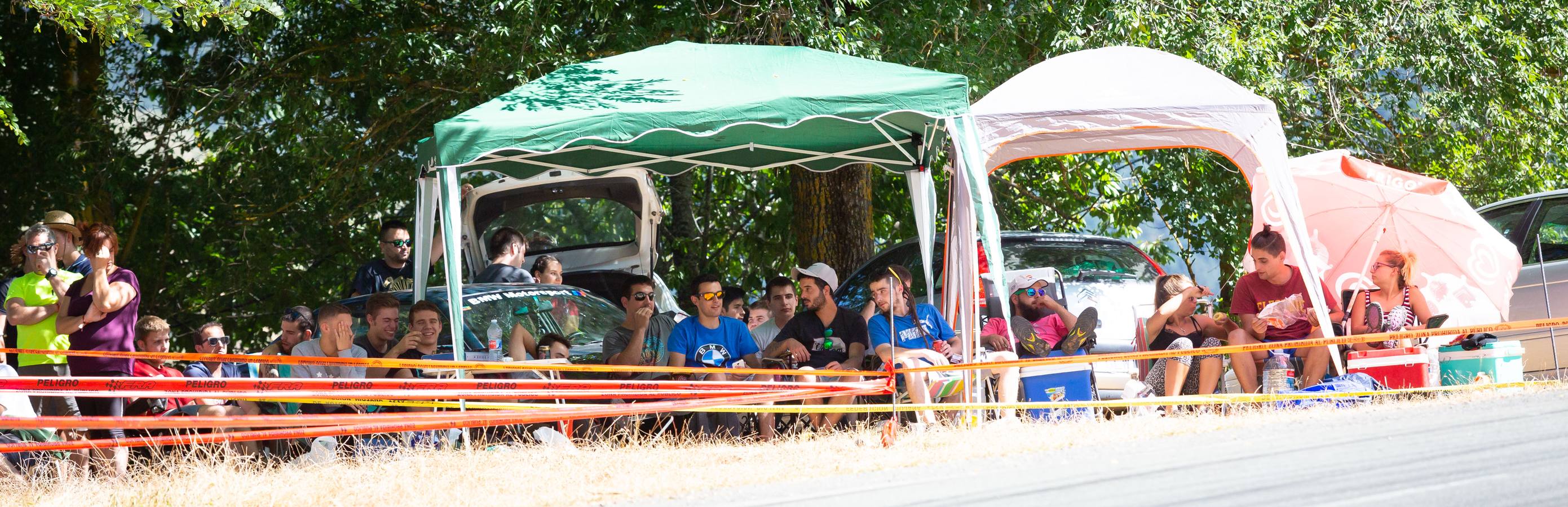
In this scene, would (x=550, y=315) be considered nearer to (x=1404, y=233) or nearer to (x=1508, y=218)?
(x=1404, y=233)

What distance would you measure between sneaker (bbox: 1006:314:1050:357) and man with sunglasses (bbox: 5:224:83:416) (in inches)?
211

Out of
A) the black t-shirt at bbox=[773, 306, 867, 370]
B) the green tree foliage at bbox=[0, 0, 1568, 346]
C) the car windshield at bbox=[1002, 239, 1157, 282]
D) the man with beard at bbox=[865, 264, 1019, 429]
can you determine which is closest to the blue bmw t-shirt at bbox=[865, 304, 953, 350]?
the man with beard at bbox=[865, 264, 1019, 429]

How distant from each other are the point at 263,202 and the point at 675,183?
4250 millimetres

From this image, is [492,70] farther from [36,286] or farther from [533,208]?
[36,286]

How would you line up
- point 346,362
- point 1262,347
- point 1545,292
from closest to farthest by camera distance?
point 346,362, point 1262,347, point 1545,292

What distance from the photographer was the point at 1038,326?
28.1 ft

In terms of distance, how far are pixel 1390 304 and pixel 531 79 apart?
663cm

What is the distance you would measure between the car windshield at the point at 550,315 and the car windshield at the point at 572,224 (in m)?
2.39

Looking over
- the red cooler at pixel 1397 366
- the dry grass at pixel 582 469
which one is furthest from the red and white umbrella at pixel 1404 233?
the dry grass at pixel 582 469

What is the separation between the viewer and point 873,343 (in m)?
8.30

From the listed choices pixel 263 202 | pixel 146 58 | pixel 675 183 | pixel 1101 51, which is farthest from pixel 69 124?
pixel 1101 51

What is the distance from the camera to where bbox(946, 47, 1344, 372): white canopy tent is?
26.2 feet

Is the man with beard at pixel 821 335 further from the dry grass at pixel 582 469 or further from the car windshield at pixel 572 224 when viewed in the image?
the car windshield at pixel 572 224

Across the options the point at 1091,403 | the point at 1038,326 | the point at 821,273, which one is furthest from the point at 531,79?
the point at 1091,403
